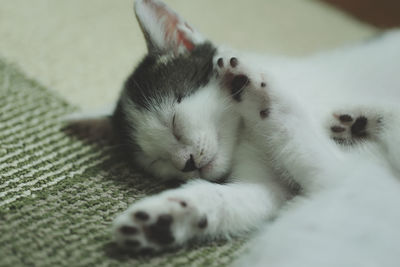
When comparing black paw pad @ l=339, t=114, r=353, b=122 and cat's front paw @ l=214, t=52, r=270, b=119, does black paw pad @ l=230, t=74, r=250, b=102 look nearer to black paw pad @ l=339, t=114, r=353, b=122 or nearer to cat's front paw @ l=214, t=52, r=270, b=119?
cat's front paw @ l=214, t=52, r=270, b=119

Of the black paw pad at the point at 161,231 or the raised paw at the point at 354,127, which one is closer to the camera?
the black paw pad at the point at 161,231

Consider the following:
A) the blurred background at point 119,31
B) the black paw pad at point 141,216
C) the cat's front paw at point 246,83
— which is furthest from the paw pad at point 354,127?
the blurred background at point 119,31

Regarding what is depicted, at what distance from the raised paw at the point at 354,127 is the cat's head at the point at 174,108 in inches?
10.4

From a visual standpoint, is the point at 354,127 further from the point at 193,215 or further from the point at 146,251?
the point at 146,251

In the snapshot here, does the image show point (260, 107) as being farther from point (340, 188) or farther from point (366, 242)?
point (366, 242)

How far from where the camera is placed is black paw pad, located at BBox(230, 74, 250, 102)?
1.09 metres

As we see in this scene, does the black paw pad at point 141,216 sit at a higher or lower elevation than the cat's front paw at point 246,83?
lower

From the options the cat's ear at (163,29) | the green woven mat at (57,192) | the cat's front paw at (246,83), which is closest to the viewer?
the green woven mat at (57,192)

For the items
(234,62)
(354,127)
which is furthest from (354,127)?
(234,62)

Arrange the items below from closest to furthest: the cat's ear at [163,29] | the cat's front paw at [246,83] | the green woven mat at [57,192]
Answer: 1. the green woven mat at [57,192]
2. the cat's front paw at [246,83]
3. the cat's ear at [163,29]

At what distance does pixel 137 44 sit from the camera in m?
2.12

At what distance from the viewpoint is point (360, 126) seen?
3.73 feet

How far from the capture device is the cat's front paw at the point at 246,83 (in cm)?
108

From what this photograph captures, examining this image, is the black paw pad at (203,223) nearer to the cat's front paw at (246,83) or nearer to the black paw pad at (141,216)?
the black paw pad at (141,216)
